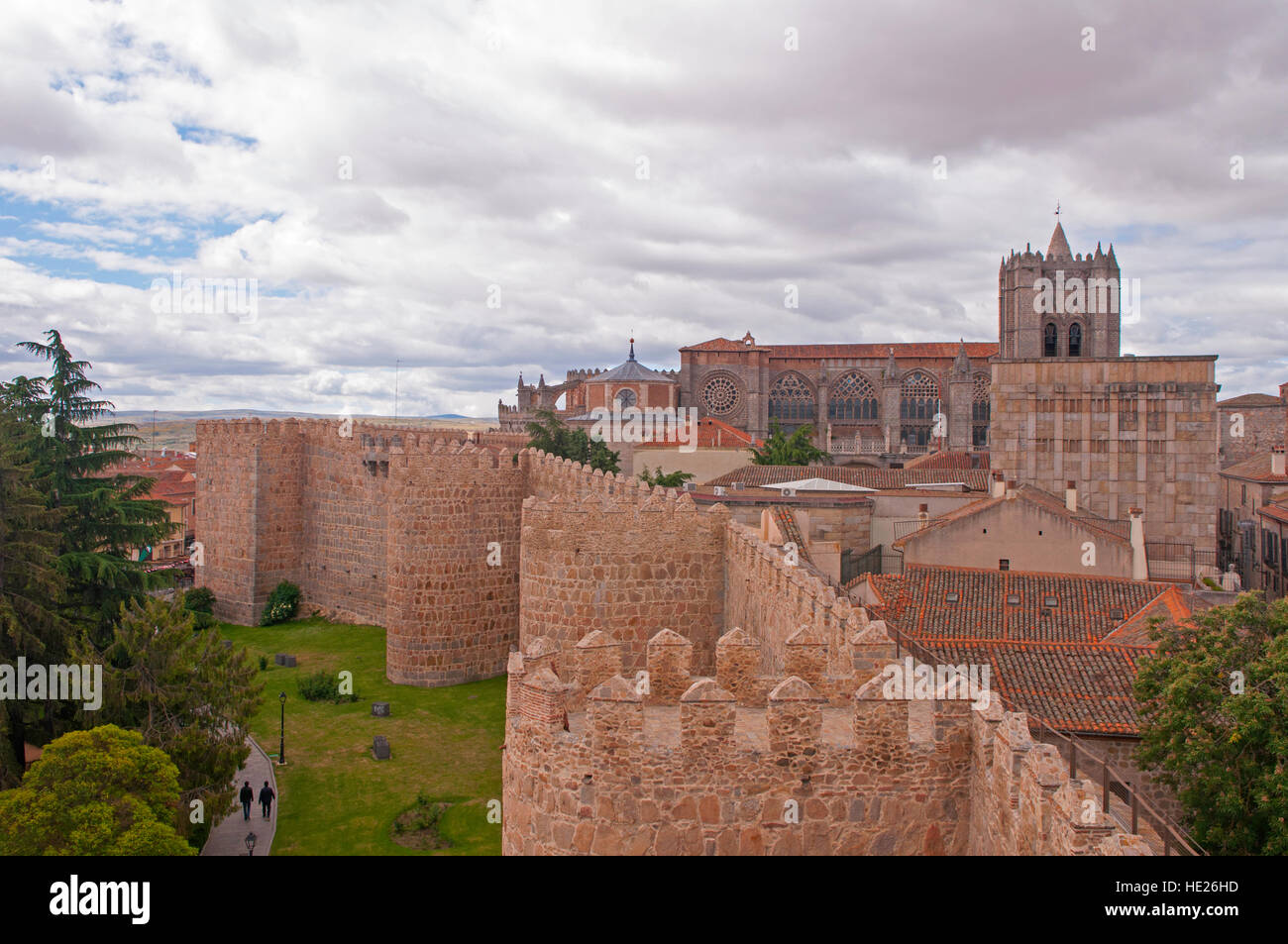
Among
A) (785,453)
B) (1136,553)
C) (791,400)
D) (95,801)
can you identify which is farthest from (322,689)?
(791,400)

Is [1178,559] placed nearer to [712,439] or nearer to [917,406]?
[712,439]

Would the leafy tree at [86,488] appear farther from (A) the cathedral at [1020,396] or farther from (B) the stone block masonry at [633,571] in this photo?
(A) the cathedral at [1020,396]

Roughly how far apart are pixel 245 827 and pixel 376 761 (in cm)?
226

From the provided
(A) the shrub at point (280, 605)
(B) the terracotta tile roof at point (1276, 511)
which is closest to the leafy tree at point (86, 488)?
(A) the shrub at point (280, 605)

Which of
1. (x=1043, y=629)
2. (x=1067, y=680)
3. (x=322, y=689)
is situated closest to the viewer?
(x=1067, y=680)

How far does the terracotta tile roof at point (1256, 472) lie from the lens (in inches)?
1635

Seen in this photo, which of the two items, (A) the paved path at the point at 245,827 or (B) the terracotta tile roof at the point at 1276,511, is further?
(B) the terracotta tile roof at the point at 1276,511

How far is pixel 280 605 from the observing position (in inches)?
1009

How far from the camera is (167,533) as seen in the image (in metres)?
19.4

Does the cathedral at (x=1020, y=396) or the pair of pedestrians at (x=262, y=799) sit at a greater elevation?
the cathedral at (x=1020, y=396)

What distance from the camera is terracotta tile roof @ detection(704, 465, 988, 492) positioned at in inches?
1346

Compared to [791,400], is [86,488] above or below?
below

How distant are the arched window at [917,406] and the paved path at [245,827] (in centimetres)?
6626
